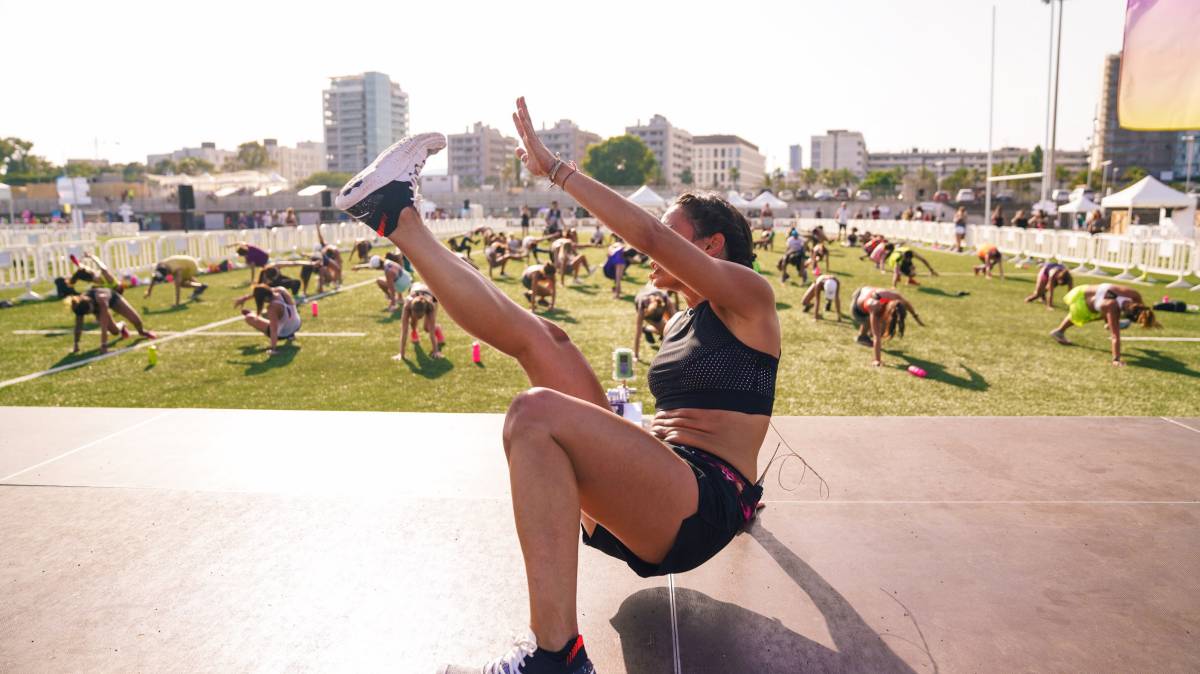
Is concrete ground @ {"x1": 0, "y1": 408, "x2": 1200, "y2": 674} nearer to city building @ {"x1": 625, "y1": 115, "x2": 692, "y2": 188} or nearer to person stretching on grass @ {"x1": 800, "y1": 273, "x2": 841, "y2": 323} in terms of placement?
person stretching on grass @ {"x1": 800, "y1": 273, "x2": 841, "y2": 323}

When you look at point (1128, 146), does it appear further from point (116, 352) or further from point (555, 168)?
point (555, 168)

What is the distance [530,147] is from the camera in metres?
2.53

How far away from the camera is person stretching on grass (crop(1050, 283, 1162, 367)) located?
8.77 m

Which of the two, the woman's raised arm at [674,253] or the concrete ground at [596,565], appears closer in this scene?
the woman's raised arm at [674,253]

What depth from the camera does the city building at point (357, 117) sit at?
189 meters

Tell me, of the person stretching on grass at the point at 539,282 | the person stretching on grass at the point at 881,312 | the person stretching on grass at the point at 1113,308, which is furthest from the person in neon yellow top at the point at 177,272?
the person stretching on grass at the point at 1113,308

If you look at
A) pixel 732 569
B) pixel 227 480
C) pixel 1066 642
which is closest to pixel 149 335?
pixel 227 480

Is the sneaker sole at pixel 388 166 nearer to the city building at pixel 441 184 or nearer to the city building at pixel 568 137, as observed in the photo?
the city building at pixel 441 184

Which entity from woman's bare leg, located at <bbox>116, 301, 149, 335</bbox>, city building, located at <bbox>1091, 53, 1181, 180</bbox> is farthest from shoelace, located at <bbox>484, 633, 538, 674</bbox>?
city building, located at <bbox>1091, 53, 1181, 180</bbox>

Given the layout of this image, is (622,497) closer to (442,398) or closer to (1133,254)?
(442,398)

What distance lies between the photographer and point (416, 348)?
9891mm

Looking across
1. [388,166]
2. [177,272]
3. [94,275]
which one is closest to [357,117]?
[177,272]

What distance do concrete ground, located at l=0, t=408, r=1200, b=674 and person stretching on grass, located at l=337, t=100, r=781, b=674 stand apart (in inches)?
14.0

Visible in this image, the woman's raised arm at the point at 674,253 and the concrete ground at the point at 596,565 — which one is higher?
→ the woman's raised arm at the point at 674,253
